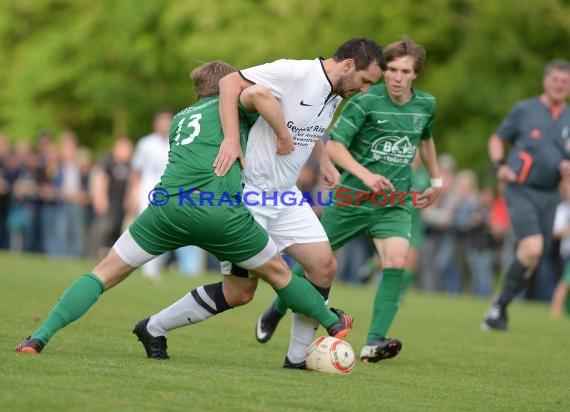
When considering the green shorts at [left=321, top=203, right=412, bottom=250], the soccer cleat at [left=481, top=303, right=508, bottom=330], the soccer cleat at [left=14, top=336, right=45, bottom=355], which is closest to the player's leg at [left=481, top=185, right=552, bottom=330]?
the soccer cleat at [left=481, top=303, right=508, bottom=330]

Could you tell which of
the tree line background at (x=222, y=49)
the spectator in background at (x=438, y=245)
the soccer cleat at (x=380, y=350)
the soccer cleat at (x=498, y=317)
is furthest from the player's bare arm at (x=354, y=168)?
the tree line background at (x=222, y=49)

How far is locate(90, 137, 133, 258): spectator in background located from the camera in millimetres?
24156

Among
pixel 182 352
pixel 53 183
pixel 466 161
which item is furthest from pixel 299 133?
pixel 466 161

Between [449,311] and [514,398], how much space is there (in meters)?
9.35

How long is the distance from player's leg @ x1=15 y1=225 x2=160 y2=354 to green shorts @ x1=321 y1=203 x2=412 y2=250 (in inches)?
104

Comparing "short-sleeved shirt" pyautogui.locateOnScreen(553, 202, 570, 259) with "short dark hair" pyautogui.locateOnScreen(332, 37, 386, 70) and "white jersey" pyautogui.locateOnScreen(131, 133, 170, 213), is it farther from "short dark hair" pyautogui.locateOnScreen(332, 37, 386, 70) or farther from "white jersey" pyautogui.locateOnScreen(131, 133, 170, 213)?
"short dark hair" pyautogui.locateOnScreen(332, 37, 386, 70)

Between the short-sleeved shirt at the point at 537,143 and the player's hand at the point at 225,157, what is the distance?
627 cm

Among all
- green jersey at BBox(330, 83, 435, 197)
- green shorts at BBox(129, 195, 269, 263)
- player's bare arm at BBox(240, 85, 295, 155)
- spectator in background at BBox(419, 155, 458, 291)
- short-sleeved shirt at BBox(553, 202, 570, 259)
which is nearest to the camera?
green shorts at BBox(129, 195, 269, 263)

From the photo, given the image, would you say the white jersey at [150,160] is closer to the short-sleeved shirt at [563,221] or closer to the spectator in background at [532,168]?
the short-sleeved shirt at [563,221]

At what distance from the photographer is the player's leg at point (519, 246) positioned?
1312cm

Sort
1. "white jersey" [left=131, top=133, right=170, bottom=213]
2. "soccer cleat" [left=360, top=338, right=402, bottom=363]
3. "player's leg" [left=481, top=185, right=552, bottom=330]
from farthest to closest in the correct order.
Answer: "white jersey" [left=131, top=133, right=170, bottom=213] < "player's leg" [left=481, top=185, right=552, bottom=330] < "soccer cleat" [left=360, top=338, right=402, bottom=363]

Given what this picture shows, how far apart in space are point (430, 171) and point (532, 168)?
320cm

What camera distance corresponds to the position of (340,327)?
26.1 feet

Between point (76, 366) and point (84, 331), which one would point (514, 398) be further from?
point (84, 331)
